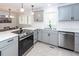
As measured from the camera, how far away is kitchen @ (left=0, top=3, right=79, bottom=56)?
2512mm

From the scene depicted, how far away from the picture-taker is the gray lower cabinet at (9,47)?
5.95ft

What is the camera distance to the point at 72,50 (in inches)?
139

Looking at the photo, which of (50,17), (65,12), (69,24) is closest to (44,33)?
(50,17)

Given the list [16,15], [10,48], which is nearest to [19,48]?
[10,48]

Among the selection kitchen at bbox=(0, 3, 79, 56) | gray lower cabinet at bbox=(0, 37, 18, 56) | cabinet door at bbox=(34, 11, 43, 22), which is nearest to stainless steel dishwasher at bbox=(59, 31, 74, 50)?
kitchen at bbox=(0, 3, 79, 56)

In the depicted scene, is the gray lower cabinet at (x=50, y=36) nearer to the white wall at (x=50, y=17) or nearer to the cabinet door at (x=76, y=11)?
the white wall at (x=50, y=17)

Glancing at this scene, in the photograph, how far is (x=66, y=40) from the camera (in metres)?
3.69

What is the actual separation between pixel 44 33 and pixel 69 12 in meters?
1.77

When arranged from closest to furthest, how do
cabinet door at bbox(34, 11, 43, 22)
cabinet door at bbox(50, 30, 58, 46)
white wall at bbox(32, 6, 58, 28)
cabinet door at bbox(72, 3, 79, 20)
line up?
cabinet door at bbox(72, 3, 79, 20) < cabinet door at bbox(50, 30, 58, 46) < white wall at bbox(32, 6, 58, 28) < cabinet door at bbox(34, 11, 43, 22)

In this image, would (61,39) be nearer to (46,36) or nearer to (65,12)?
(46,36)

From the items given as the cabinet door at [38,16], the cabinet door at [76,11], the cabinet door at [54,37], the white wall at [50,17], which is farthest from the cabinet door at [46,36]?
the cabinet door at [76,11]

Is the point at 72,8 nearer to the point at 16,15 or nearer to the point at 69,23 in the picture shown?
the point at 69,23

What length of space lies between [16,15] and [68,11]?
4.67 meters

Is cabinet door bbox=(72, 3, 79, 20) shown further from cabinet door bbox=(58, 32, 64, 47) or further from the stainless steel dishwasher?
cabinet door bbox=(58, 32, 64, 47)
